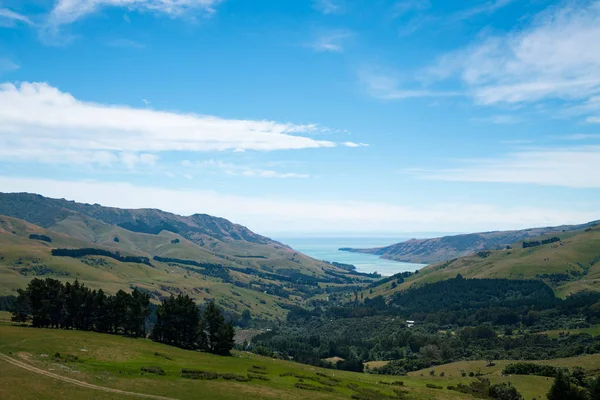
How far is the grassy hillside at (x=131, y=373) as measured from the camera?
6084cm

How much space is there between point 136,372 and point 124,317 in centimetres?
4344

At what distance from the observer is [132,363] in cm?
7888

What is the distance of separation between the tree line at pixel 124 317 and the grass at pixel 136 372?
845 centimetres

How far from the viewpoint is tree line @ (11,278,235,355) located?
109 meters

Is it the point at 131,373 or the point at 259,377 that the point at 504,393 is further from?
the point at 131,373

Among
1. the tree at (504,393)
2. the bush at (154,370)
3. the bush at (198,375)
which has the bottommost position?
the tree at (504,393)

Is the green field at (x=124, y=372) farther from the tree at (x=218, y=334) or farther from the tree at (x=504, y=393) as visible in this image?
the tree at (x=504, y=393)

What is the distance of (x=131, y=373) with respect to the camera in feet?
236

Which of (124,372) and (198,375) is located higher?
(124,372)

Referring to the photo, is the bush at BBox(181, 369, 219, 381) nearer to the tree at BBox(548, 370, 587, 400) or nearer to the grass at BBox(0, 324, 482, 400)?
the grass at BBox(0, 324, 482, 400)

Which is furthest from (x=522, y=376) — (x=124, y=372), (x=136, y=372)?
(x=124, y=372)

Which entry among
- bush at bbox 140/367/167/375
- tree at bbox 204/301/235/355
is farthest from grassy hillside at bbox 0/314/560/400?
tree at bbox 204/301/235/355

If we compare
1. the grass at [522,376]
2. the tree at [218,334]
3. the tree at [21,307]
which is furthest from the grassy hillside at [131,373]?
the tree at [21,307]

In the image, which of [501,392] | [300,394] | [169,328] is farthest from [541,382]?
[169,328]
